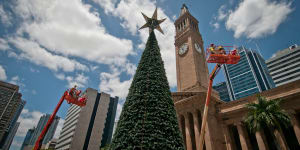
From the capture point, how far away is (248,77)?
114500 mm

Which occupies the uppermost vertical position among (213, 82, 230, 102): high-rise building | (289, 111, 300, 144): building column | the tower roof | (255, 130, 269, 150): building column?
(213, 82, 230, 102): high-rise building

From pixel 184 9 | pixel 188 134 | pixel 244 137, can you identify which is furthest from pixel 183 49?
pixel 244 137

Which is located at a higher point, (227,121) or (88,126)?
(88,126)

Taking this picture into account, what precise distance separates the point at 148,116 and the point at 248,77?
128764 millimetres

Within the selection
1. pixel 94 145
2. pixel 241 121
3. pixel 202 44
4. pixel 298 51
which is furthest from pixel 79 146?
pixel 298 51

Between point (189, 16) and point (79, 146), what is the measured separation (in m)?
75.3

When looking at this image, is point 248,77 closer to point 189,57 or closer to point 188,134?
point 189,57

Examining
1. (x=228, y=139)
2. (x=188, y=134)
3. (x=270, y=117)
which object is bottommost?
(x=228, y=139)

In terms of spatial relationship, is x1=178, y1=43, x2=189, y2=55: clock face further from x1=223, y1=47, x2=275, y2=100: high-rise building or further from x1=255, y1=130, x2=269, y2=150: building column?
x1=223, y1=47, x2=275, y2=100: high-rise building

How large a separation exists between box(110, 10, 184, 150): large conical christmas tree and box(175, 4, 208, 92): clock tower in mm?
21825

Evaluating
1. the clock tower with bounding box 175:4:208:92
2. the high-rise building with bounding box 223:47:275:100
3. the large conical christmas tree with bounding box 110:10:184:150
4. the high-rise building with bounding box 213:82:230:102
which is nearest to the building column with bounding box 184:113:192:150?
the clock tower with bounding box 175:4:208:92

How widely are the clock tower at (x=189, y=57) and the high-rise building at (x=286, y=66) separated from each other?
68.1 metres

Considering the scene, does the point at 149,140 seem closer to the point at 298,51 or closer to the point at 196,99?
the point at 196,99

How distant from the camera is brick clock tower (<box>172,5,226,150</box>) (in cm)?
1980
